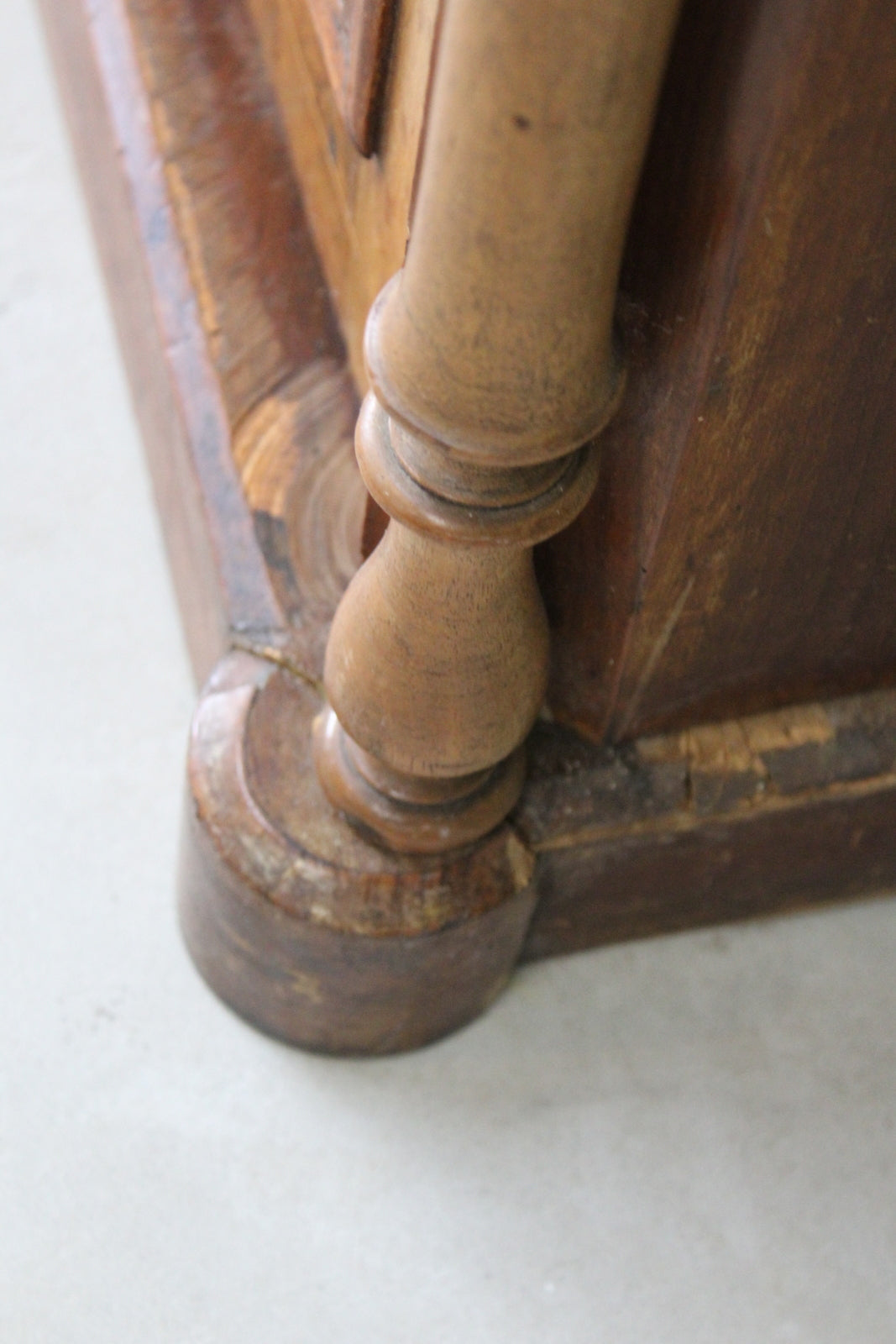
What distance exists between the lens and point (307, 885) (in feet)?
3.04

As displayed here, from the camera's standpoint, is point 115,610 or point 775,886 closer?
point 775,886

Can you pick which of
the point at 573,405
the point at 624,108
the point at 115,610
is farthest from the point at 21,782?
the point at 624,108

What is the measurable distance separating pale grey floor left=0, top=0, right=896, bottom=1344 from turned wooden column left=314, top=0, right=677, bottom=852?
35cm

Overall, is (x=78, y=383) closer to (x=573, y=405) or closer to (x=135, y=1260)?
(x=135, y=1260)

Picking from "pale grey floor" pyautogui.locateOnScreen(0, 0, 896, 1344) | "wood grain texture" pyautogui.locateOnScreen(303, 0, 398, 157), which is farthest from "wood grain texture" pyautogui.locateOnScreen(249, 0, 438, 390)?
"pale grey floor" pyautogui.locateOnScreen(0, 0, 896, 1344)

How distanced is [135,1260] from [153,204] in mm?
776

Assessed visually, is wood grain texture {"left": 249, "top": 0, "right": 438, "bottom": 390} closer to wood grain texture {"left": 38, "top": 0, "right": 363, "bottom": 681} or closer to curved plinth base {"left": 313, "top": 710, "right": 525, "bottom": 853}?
wood grain texture {"left": 38, "top": 0, "right": 363, "bottom": 681}

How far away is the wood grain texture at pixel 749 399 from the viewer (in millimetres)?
587

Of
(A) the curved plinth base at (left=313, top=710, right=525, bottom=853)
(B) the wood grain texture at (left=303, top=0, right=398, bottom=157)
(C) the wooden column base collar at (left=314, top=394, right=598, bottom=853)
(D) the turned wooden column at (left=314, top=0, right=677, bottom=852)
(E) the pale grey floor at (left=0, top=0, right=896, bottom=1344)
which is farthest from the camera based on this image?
(E) the pale grey floor at (left=0, top=0, right=896, bottom=1344)

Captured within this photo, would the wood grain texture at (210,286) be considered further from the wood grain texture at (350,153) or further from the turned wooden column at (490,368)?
the turned wooden column at (490,368)

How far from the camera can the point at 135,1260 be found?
39.5 inches

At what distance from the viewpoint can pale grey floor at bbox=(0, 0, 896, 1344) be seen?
3.29 ft

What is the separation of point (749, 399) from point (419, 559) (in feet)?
0.57

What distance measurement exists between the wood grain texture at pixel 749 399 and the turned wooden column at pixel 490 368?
5 centimetres
